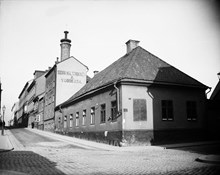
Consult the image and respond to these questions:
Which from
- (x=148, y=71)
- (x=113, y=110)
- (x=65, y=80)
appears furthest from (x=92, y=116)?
(x=65, y=80)

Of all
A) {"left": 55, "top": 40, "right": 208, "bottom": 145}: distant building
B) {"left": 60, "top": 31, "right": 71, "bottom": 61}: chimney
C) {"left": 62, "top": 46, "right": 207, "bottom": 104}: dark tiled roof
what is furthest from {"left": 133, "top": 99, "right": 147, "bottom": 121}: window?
{"left": 60, "top": 31, "right": 71, "bottom": 61}: chimney

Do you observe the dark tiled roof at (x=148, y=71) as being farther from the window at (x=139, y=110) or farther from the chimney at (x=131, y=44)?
the window at (x=139, y=110)

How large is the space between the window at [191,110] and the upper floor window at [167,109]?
6.09ft

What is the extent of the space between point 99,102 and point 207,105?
1005 centimetres

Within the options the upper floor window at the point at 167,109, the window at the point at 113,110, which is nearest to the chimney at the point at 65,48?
the window at the point at 113,110

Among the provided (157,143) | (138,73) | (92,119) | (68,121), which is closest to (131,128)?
(157,143)

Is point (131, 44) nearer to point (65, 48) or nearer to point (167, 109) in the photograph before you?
point (167, 109)

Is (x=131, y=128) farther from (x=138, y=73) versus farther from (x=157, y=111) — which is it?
(x=138, y=73)

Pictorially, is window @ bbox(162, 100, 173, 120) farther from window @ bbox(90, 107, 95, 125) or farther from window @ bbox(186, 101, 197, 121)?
window @ bbox(90, 107, 95, 125)

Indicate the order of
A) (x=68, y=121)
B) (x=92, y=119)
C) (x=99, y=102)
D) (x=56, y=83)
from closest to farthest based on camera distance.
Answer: (x=99, y=102)
(x=92, y=119)
(x=68, y=121)
(x=56, y=83)

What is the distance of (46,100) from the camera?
128ft

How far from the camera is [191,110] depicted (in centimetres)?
1936

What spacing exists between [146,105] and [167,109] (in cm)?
207

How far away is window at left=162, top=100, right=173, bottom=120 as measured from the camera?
712 inches
